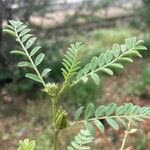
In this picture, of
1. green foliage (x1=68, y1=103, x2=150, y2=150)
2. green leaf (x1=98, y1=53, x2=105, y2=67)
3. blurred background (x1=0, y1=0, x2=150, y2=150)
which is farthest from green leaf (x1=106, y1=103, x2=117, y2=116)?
blurred background (x1=0, y1=0, x2=150, y2=150)

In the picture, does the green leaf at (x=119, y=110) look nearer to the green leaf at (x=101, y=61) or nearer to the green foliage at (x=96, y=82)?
the green foliage at (x=96, y=82)

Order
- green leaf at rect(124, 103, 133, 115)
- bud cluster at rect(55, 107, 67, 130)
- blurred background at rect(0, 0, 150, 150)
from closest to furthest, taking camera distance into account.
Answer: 1. bud cluster at rect(55, 107, 67, 130)
2. green leaf at rect(124, 103, 133, 115)
3. blurred background at rect(0, 0, 150, 150)

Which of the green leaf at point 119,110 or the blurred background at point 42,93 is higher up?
the green leaf at point 119,110

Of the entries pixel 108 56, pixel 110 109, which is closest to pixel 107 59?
pixel 108 56

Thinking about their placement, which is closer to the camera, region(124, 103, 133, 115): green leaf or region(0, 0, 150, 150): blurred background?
region(124, 103, 133, 115): green leaf

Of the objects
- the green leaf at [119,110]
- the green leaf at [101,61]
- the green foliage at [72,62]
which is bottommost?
the green leaf at [119,110]

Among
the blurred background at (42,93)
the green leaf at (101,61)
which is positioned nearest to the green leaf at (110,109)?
the green leaf at (101,61)

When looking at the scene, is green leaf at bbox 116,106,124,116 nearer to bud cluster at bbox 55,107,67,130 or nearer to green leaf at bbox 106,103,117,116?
green leaf at bbox 106,103,117,116

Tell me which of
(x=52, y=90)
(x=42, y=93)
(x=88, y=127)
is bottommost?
(x=42, y=93)

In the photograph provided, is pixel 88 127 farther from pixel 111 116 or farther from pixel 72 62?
pixel 72 62

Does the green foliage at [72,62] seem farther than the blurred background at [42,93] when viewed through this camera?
No

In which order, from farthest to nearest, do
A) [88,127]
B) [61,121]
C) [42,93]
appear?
[42,93] → [88,127] → [61,121]

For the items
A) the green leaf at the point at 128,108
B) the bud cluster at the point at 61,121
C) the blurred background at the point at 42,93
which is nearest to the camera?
the bud cluster at the point at 61,121
